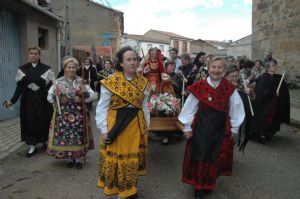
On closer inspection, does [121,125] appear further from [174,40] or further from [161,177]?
[174,40]

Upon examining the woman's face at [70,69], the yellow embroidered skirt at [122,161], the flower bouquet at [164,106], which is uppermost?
the woman's face at [70,69]

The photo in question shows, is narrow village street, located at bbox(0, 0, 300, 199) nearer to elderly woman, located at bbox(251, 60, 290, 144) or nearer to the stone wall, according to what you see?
elderly woman, located at bbox(251, 60, 290, 144)

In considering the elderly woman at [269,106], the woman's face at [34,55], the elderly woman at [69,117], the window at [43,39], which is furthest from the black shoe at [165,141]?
the window at [43,39]

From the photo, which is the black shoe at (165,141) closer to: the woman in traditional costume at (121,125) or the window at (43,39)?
the woman in traditional costume at (121,125)

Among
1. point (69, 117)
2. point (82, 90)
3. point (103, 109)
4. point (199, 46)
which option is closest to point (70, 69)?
point (82, 90)

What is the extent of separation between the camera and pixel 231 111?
4.14m

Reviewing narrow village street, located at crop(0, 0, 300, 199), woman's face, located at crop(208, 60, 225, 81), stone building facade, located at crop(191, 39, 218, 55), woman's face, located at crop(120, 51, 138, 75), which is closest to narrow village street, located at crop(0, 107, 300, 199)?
narrow village street, located at crop(0, 0, 300, 199)

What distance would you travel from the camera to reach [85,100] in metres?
5.16

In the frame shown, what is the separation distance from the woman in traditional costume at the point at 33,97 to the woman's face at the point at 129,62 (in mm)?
2536

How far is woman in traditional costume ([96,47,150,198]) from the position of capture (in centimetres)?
365

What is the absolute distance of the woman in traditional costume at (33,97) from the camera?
19.0 feet

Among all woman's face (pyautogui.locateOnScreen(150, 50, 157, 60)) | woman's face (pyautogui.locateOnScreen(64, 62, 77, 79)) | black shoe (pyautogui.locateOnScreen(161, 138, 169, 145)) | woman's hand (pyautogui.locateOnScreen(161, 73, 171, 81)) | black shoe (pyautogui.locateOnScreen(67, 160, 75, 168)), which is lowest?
black shoe (pyautogui.locateOnScreen(67, 160, 75, 168))

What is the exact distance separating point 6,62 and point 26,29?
4.75 feet

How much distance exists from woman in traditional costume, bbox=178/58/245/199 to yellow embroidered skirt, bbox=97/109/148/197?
2.39ft
